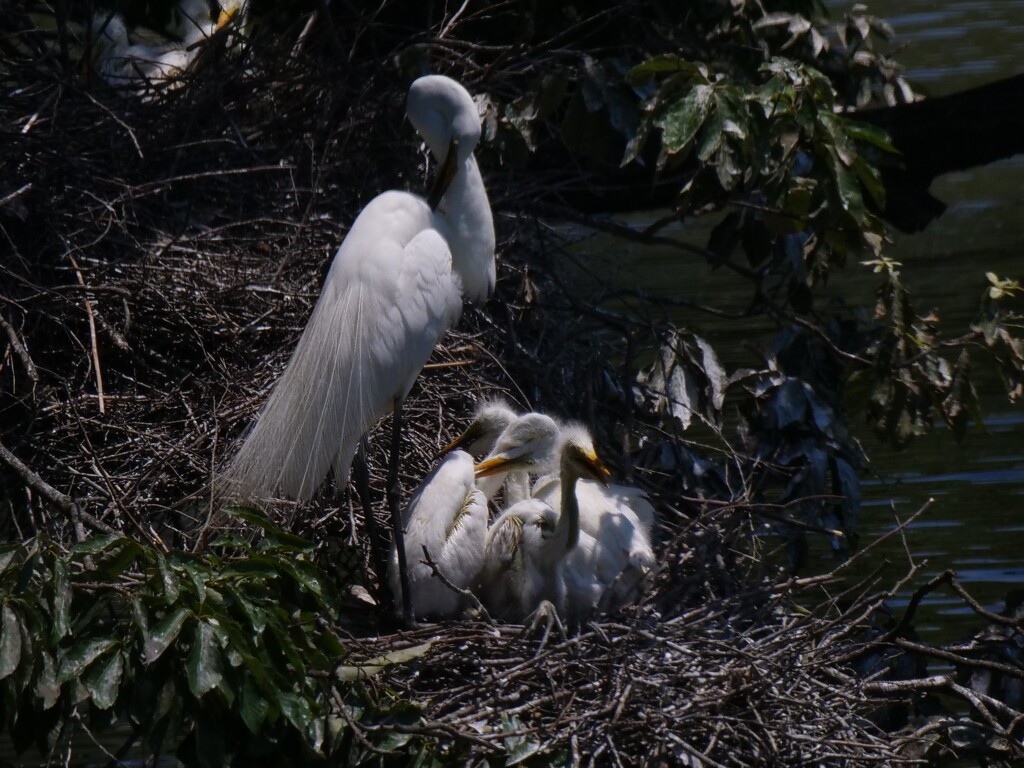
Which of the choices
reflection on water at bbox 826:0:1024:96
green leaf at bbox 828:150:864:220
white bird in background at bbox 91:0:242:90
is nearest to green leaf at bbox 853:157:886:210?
green leaf at bbox 828:150:864:220

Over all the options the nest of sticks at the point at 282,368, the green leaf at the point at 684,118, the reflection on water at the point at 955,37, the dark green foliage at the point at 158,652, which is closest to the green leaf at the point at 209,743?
the dark green foliage at the point at 158,652

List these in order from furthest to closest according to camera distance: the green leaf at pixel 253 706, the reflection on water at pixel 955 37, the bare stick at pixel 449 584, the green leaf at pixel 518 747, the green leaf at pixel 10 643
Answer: the reflection on water at pixel 955 37, the bare stick at pixel 449 584, the green leaf at pixel 518 747, the green leaf at pixel 253 706, the green leaf at pixel 10 643

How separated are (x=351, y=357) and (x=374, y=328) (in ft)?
0.29

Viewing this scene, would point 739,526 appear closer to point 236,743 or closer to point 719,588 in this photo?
point 719,588

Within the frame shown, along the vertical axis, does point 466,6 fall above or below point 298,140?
above

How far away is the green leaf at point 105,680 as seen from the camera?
2236 millimetres

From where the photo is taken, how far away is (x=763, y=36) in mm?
4324

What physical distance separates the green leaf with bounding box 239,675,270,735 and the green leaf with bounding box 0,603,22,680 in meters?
0.36

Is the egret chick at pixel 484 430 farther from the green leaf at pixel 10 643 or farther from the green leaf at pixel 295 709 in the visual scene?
the green leaf at pixel 10 643

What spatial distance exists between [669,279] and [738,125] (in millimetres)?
4709

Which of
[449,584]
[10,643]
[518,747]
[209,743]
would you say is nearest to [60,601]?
[10,643]

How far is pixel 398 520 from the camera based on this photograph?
341 centimetres

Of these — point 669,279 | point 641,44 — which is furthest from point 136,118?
point 669,279

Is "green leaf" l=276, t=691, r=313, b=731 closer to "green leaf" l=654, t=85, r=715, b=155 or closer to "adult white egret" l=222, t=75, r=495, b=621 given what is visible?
"adult white egret" l=222, t=75, r=495, b=621
